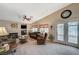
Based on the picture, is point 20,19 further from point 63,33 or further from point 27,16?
point 63,33

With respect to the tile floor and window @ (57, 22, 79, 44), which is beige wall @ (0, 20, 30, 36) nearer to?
the tile floor

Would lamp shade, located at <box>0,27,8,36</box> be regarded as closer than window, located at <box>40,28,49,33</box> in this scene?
Yes

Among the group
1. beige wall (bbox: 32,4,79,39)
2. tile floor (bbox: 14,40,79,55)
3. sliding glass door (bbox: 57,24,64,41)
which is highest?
beige wall (bbox: 32,4,79,39)

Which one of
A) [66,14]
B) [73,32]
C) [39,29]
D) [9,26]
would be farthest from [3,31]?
[73,32]

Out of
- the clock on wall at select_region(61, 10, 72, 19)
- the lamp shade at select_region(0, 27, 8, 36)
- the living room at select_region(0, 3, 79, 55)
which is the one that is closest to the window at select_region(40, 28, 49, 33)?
the living room at select_region(0, 3, 79, 55)

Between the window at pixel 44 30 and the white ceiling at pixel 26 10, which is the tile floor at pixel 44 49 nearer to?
the window at pixel 44 30

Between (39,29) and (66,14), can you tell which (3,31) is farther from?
(66,14)

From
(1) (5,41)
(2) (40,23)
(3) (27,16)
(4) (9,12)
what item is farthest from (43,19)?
(1) (5,41)

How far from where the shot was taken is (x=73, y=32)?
7.14ft

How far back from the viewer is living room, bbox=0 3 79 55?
2.12 metres

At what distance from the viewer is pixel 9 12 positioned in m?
2.12

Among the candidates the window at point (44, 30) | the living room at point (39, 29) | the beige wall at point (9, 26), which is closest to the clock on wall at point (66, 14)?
the living room at point (39, 29)

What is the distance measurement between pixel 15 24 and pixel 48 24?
78 centimetres

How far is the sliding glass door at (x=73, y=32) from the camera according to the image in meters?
2.16
